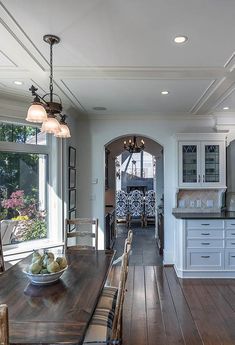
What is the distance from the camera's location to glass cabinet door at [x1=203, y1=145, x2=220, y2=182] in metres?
5.02

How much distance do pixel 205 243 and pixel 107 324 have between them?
9.37 feet

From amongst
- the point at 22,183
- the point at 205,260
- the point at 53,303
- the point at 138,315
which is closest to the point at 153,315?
the point at 138,315

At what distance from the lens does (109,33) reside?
2.34m

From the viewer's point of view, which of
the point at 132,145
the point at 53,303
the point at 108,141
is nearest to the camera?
the point at 53,303

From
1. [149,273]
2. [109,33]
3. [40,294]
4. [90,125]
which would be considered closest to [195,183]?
[149,273]

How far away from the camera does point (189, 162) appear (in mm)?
5062

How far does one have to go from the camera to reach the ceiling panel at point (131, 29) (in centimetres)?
197

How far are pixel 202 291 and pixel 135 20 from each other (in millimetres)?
3554

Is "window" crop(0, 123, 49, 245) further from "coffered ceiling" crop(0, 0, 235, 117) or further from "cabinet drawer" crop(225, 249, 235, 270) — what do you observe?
"cabinet drawer" crop(225, 249, 235, 270)

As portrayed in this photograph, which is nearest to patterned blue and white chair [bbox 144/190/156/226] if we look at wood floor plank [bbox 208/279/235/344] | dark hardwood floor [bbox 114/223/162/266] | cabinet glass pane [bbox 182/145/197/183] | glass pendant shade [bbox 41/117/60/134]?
dark hardwood floor [bbox 114/223/162/266]

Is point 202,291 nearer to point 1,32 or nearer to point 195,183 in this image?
point 195,183

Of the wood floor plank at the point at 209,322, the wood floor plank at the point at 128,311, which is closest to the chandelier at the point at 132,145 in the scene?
the wood floor plank at the point at 128,311

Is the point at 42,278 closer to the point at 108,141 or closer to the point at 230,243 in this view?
the point at 230,243

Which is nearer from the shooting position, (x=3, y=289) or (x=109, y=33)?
(x=3, y=289)
